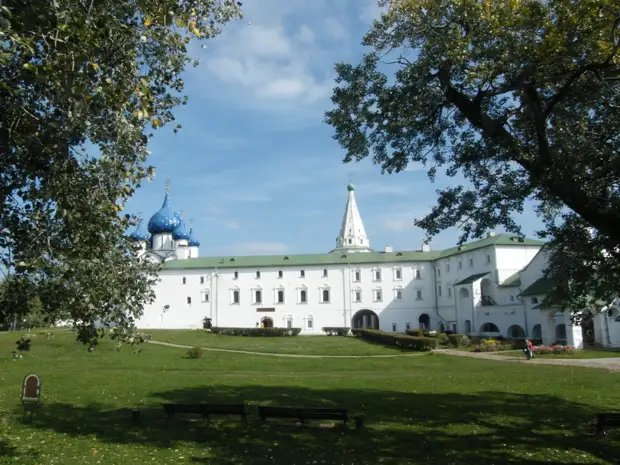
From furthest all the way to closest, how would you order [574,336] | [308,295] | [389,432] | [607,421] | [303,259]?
1. [303,259]
2. [308,295]
3. [574,336]
4. [389,432]
5. [607,421]

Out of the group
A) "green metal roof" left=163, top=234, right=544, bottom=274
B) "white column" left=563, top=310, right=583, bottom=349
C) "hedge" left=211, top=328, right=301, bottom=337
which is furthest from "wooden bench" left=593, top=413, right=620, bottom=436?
"green metal roof" left=163, top=234, right=544, bottom=274

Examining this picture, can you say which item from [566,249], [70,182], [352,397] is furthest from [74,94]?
[352,397]

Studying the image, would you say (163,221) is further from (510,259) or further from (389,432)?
(389,432)

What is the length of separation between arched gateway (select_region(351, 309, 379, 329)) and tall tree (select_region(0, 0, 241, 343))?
58.7 metres

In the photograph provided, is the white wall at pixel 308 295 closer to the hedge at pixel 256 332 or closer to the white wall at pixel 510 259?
the white wall at pixel 510 259

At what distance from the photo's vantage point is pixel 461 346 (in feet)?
126

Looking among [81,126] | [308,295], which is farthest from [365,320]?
[81,126]

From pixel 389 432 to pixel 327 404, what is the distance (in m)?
3.60

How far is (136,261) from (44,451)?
12.1 ft

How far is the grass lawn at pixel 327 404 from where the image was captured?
9016 mm

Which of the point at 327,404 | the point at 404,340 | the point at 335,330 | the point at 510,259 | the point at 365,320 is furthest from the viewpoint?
the point at 365,320

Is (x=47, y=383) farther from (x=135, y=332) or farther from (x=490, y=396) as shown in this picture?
(x=490, y=396)

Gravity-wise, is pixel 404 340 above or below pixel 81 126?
below

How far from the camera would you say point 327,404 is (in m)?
13.9
